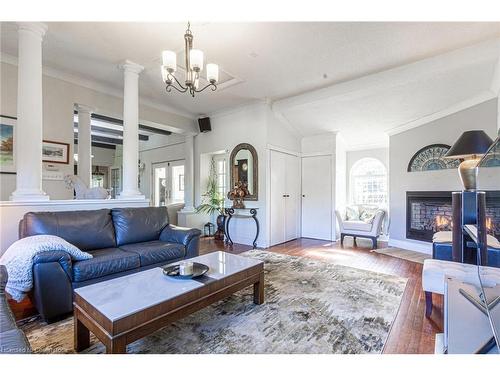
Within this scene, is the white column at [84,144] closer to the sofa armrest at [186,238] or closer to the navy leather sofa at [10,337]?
the sofa armrest at [186,238]

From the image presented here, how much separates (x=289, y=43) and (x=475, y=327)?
3.05 m

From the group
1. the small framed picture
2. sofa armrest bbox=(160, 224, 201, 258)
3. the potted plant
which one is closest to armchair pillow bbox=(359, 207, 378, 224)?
the potted plant

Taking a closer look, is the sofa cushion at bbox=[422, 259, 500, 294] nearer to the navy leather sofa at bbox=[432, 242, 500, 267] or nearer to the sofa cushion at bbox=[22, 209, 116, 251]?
the navy leather sofa at bbox=[432, 242, 500, 267]

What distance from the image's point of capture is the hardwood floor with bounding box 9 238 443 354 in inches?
69.4

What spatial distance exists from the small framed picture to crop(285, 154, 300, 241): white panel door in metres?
3.95

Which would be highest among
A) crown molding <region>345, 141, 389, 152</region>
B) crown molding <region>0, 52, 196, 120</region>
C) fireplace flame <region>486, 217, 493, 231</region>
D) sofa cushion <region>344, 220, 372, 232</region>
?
crown molding <region>0, 52, 196, 120</region>

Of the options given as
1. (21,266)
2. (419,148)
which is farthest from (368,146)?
(21,266)

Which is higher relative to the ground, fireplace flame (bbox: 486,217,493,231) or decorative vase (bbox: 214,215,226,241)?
fireplace flame (bbox: 486,217,493,231)

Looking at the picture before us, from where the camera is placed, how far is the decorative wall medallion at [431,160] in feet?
13.3

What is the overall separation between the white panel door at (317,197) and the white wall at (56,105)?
4.15 m

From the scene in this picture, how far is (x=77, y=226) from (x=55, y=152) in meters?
1.81

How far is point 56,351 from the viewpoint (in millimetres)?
1600

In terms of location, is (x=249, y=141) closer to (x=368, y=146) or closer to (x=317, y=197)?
(x=317, y=197)

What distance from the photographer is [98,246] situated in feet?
8.84
